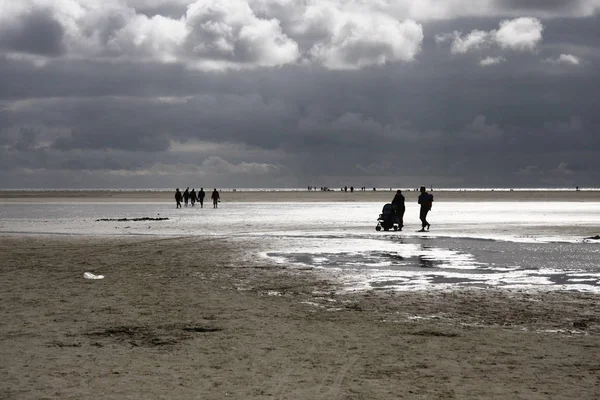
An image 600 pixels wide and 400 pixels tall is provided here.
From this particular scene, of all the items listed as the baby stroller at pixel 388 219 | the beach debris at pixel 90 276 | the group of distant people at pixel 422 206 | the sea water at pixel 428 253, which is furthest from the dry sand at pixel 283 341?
the group of distant people at pixel 422 206

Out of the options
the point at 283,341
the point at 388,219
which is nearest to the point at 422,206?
the point at 388,219

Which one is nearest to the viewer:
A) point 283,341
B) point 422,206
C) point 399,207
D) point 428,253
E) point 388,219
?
point 283,341

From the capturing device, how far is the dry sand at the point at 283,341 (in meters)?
7.75

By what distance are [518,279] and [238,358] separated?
9688 mm

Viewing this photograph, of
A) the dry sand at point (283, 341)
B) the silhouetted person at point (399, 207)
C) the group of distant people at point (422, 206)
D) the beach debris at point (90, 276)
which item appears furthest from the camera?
the silhouetted person at point (399, 207)

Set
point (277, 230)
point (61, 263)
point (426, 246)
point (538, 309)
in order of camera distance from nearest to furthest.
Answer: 1. point (538, 309)
2. point (61, 263)
3. point (426, 246)
4. point (277, 230)

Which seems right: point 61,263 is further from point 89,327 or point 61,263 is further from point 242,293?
point 89,327

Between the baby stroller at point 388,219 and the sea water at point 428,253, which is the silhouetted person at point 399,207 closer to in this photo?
the baby stroller at point 388,219

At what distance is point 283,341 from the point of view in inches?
395

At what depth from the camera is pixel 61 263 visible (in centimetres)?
2048

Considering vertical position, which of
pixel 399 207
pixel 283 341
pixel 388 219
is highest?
pixel 399 207

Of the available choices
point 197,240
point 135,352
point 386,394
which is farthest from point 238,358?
point 197,240

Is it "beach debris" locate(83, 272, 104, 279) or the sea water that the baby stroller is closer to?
the sea water

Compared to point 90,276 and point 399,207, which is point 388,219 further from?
point 90,276
